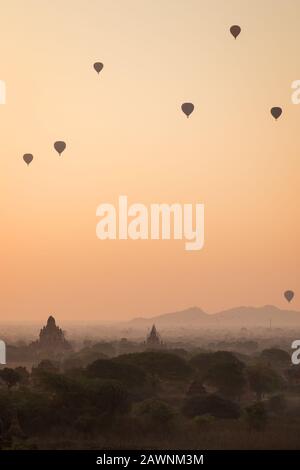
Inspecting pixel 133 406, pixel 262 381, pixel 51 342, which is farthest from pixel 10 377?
pixel 51 342

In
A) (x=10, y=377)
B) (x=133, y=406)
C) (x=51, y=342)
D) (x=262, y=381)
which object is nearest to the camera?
(x=133, y=406)

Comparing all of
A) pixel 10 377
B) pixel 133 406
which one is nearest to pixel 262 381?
pixel 133 406

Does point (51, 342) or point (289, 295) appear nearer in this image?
point (289, 295)

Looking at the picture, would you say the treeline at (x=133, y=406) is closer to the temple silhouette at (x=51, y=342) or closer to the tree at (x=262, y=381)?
the tree at (x=262, y=381)

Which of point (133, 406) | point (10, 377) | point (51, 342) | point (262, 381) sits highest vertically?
point (51, 342)

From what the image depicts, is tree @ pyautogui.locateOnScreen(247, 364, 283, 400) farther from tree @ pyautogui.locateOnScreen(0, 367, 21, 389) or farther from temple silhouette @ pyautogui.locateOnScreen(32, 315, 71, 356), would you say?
temple silhouette @ pyautogui.locateOnScreen(32, 315, 71, 356)

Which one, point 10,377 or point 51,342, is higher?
point 51,342

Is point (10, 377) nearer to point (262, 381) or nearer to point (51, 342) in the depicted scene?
point (262, 381)

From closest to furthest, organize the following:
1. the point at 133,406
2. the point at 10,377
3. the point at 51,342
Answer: the point at 133,406 < the point at 10,377 < the point at 51,342

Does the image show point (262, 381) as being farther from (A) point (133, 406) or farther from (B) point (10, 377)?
(B) point (10, 377)

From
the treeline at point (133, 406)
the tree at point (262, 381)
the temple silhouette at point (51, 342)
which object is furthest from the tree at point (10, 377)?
the temple silhouette at point (51, 342)
